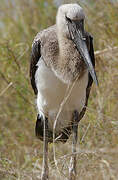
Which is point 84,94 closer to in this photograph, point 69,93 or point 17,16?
point 69,93

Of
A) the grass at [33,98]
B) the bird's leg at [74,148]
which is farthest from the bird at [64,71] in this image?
the grass at [33,98]

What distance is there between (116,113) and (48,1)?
78.4 inches

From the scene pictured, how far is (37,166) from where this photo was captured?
548 cm

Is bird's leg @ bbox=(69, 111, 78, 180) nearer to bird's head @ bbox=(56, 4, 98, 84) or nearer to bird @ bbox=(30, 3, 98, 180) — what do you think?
bird @ bbox=(30, 3, 98, 180)

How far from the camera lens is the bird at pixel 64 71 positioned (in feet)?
14.6

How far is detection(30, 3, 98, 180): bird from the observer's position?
444cm

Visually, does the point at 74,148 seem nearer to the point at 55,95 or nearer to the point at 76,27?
the point at 55,95

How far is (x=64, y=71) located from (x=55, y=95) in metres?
0.43

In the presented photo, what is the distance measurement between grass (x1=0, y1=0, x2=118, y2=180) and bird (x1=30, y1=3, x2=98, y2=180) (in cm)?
13

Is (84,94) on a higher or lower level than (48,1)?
lower

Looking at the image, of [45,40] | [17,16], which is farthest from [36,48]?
[17,16]

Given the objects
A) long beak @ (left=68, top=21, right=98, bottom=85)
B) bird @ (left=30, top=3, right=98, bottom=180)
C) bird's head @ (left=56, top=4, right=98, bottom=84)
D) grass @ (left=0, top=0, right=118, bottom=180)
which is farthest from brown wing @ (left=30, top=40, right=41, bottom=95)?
grass @ (left=0, top=0, right=118, bottom=180)

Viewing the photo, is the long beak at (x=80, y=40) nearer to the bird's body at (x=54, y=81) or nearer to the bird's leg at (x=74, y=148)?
the bird's body at (x=54, y=81)

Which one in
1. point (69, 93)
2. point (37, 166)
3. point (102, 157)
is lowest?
point (37, 166)
